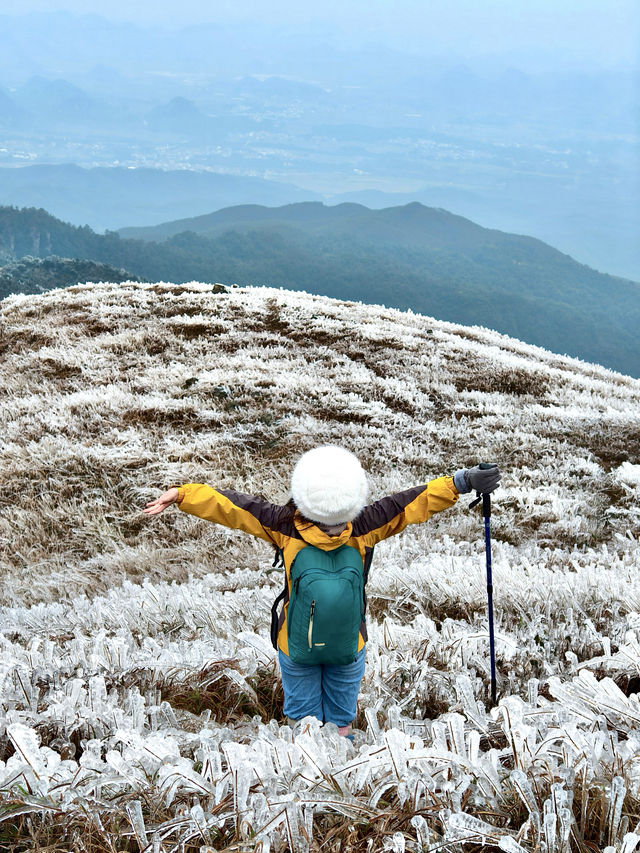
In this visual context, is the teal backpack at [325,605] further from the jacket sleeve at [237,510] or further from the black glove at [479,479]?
the black glove at [479,479]

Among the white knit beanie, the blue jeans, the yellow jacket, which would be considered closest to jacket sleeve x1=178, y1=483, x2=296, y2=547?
the yellow jacket

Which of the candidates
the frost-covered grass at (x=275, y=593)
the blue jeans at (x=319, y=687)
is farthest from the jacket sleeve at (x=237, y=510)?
the frost-covered grass at (x=275, y=593)

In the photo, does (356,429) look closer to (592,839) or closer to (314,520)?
(314,520)

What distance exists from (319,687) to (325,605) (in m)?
0.75

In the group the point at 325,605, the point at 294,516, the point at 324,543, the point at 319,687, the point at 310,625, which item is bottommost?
the point at 319,687

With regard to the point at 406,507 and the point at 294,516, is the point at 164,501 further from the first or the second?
the point at 406,507

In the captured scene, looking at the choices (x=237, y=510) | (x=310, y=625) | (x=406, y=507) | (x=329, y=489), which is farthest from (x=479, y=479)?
(x=237, y=510)

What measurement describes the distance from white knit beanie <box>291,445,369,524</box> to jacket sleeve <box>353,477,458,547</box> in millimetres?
257

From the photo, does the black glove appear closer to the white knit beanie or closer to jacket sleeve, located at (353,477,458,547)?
jacket sleeve, located at (353,477,458,547)

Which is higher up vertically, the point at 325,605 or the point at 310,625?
the point at 325,605

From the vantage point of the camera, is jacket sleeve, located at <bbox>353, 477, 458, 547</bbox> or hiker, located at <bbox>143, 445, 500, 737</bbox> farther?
jacket sleeve, located at <bbox>353, 477, 458, 547</bbox>

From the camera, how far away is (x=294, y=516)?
11.6 feet

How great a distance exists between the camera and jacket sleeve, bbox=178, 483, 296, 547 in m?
3.57

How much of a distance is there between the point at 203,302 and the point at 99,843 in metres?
23.5
